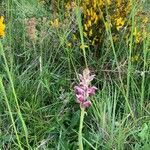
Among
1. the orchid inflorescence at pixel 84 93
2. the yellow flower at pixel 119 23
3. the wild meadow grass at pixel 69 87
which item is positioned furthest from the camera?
the yellow flower at pixel 119 23

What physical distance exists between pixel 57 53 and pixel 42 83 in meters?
0.31

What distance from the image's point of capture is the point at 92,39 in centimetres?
213

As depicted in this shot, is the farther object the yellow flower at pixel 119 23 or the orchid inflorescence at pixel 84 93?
the yellow flower at pixel 119 23

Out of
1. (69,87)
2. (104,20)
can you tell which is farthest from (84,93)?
(104,20)

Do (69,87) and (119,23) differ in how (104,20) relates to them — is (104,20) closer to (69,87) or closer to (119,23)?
(119,23)

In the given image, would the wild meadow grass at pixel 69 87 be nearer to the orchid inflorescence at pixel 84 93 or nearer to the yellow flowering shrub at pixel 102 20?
the yellow flowering shrub at pixel 102 20

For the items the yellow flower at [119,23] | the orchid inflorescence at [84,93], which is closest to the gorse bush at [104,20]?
the yellow flower at [119,23]

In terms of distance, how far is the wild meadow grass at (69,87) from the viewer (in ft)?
5.08

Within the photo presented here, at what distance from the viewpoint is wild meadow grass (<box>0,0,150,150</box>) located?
5.08ft

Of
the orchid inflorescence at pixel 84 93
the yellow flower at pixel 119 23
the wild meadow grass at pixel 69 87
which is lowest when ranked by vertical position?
the wild meadow grass at pixel 69 87

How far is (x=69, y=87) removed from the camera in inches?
74.0

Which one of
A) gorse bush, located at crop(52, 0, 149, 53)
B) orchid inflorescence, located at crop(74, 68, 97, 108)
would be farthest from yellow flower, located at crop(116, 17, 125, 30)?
orchid inflorescence, located at crop(74, 68, 97, 108)

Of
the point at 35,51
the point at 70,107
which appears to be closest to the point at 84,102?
the point at 70,107

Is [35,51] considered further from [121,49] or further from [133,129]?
[133,129]
